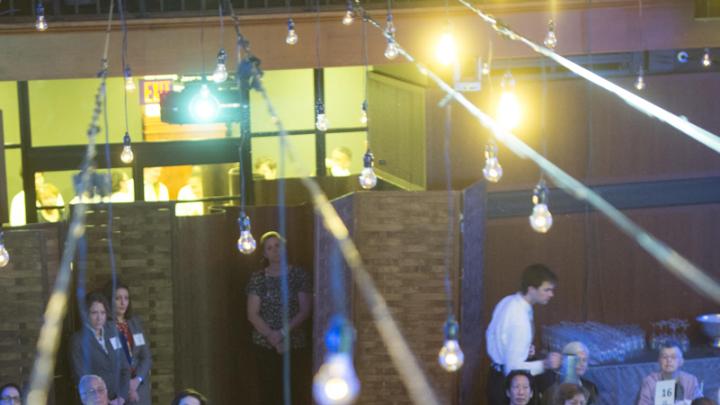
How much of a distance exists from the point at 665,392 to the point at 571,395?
3.97 feet

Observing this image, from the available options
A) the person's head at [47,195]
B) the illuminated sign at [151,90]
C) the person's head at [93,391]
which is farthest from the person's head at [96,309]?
the illuminated sign at [151,90]

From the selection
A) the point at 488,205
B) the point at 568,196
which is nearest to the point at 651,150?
the point at 568,196

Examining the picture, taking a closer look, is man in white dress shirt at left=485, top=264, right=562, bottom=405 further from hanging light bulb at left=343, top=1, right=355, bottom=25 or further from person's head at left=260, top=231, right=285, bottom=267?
hanging light bulb at left=343, top=1, right=355, bottom=25

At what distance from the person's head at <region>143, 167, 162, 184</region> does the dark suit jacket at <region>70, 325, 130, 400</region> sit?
86.1 inches

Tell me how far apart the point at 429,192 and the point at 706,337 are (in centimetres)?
275

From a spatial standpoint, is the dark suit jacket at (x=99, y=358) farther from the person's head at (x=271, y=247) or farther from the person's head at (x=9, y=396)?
the person's head at (x=271, y=247)

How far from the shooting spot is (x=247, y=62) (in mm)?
5844

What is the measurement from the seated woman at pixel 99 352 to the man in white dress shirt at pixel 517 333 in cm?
226

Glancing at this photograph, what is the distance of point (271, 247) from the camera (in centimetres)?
863

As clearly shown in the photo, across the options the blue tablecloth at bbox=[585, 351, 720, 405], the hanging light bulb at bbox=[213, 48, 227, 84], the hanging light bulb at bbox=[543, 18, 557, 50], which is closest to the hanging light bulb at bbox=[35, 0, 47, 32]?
the hanging light bulb at bbox=[213, 48, 227, 84]

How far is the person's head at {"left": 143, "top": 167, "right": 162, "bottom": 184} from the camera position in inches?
387

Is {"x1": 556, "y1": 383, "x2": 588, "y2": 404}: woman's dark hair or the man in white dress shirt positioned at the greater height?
the man in white dress shirt

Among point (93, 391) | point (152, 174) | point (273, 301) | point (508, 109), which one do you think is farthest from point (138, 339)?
point (508, 109)

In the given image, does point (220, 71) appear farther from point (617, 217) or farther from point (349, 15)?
point (617, 217)
